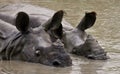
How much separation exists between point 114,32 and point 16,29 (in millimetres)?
3220

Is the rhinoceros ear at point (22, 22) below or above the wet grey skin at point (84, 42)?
above

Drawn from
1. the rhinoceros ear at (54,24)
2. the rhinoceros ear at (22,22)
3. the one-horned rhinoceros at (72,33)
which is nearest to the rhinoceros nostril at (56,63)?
the one-horned rhinoceros at (72,33)

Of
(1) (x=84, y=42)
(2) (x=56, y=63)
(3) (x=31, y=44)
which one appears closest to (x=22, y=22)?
(3) (x=31, y=44)

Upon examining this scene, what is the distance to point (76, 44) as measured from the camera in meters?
8.56

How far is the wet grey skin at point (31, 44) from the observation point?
7.38 m

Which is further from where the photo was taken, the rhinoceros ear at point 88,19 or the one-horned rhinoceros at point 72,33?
the rhinoceros ear at point 88,19

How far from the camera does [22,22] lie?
779 cm

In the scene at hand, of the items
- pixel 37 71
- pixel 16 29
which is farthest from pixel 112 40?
pixel 37 71

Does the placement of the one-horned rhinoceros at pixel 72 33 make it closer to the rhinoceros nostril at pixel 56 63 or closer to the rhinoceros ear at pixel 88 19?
the rhinoceros ear at pixel 88 19

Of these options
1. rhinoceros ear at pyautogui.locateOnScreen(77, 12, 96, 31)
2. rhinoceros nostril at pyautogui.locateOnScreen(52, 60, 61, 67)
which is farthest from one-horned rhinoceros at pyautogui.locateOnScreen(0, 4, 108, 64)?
rhinoceros nostril at pyautogui.locateOnScreen(52, 60, 61, 67)

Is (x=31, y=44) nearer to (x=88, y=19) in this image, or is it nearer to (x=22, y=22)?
(x=22, y=22)

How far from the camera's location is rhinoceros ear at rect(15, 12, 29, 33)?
7.74m

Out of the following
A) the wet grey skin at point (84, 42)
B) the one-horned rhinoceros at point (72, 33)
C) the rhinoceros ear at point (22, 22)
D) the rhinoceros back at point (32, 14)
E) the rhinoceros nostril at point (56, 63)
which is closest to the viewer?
the rhinoceros nostril at point (56, 63)

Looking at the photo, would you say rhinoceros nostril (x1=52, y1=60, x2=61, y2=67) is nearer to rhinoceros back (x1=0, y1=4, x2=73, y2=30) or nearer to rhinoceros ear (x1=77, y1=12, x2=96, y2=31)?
rhinoceros ear (x1=77, y1=12, x2=96, y2=31)
